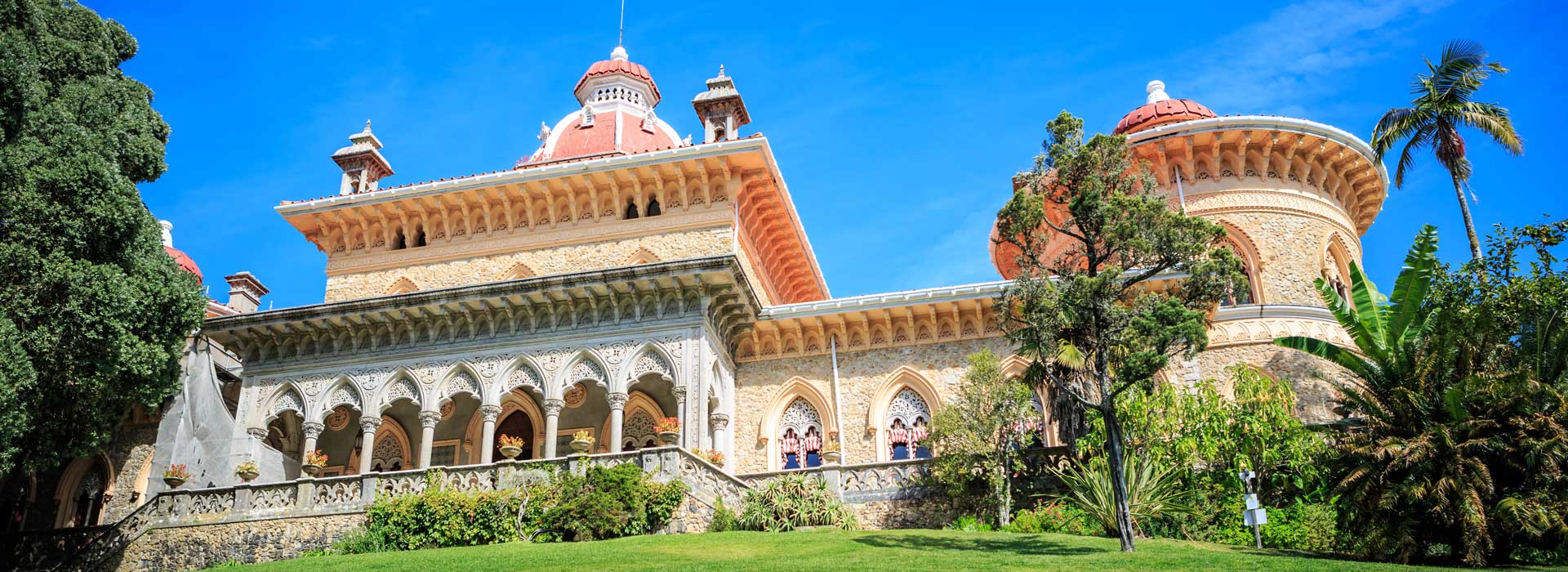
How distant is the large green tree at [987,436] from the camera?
18.1 m

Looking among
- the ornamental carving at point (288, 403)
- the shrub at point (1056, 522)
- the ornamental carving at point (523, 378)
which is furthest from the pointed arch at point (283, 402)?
the shrub at point (1056, 522)

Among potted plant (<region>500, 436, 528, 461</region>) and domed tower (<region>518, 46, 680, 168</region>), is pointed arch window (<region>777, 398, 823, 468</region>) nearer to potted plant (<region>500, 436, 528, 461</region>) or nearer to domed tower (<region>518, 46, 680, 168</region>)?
potted plant (<region>500, 436, 528, 461</region>)

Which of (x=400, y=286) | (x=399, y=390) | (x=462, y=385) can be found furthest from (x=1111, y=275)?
(x=400, y=286)

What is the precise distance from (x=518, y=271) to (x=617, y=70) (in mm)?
10148

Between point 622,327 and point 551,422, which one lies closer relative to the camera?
point 551,422

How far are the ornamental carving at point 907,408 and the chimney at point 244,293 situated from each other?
2029cm

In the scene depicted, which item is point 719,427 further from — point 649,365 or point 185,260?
point 185,260

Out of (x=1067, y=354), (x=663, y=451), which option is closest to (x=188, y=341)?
(x=663, y=451)

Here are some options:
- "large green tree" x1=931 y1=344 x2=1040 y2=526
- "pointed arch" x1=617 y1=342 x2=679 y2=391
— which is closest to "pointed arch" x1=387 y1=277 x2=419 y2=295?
"pointed arch" x1=617 y1=342 x2=679 y2=391

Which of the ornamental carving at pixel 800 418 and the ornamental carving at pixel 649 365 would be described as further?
the ornamental carving at pixel 800 418

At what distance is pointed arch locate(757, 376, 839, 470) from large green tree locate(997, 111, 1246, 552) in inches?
309

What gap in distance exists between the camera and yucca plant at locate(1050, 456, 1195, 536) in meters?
16.4

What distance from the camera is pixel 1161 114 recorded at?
2923cm

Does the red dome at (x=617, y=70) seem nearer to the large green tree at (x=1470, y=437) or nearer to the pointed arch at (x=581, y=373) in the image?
the pointed arch at (x=581, y=373)
